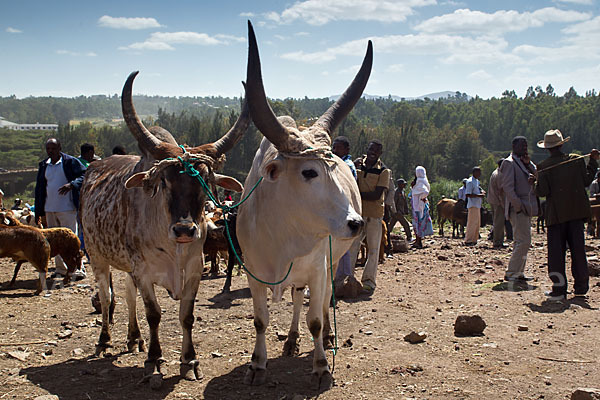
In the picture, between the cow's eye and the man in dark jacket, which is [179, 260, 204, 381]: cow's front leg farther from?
the man in dark jacket

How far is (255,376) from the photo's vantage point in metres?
4.62

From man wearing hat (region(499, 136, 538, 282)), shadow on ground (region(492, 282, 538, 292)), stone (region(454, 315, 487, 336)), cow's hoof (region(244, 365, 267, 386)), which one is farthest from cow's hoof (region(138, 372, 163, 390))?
man wearing hat (region(499, 136, 538, 282))

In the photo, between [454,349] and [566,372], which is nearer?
[566,372]

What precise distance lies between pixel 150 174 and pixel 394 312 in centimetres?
379

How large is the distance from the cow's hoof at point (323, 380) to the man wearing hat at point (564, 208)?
4.05 m

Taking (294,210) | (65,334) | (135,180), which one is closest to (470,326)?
(294,210)

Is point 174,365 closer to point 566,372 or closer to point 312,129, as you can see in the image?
point 312,129

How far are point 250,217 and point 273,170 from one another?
0.63 metres

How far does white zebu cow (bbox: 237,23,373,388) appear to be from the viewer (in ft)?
13.8

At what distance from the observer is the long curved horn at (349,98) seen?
16.7ft

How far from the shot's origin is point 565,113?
9844cm

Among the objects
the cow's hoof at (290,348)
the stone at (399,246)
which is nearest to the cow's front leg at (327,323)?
the cow's hoof at (290,348)

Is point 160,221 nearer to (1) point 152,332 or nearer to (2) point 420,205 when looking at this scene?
(1) point 152,332

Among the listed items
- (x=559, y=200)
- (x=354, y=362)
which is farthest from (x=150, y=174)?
(x=559, y=200)
